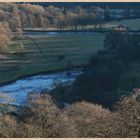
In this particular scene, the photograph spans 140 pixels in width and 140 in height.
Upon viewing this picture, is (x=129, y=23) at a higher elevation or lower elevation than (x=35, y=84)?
higher

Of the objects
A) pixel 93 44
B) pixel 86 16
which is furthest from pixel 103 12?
pixel 93 44

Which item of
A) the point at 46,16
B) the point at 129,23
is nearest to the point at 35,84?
the point at 129,23

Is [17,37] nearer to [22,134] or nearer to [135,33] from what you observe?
[135,33]

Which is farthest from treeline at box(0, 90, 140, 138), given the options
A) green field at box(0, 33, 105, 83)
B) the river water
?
green field at box(0, 33, 105, 83)

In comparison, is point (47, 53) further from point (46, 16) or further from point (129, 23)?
point (46, 16)

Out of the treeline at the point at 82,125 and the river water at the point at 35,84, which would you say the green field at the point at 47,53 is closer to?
the river water at the point at 35,84

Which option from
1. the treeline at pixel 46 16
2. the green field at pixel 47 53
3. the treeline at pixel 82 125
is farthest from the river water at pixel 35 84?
the treeline at pixel 46 16
